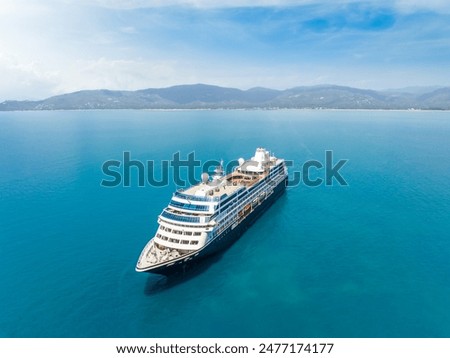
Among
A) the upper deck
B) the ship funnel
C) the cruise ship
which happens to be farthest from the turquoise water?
the ship funnel

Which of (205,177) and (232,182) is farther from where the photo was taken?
(232,182)

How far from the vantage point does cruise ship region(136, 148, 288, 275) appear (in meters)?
44.2

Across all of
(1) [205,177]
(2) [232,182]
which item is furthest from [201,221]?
(2) [232,182]

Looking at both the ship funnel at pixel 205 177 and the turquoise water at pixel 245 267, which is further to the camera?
the ship funnel at pixel 205 177

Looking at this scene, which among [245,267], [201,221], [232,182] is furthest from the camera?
[232,182]

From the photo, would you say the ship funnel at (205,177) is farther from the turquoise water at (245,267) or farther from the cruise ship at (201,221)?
the turquoise water at (245,267)

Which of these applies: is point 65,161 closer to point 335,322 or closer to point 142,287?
point 142,287

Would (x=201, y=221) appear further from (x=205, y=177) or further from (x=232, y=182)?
(x=232, y=182)

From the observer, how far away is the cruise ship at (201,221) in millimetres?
44219

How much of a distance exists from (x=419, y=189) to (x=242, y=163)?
49.8 metres

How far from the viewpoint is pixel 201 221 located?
4919cm

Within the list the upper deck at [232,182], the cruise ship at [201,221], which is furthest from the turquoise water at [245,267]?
the upper deck at [232,182]

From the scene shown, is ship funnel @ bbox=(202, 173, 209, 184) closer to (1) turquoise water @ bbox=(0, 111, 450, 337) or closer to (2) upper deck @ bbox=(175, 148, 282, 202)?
(2) upper deck @ bbox=(175, 148, 282, 202)
